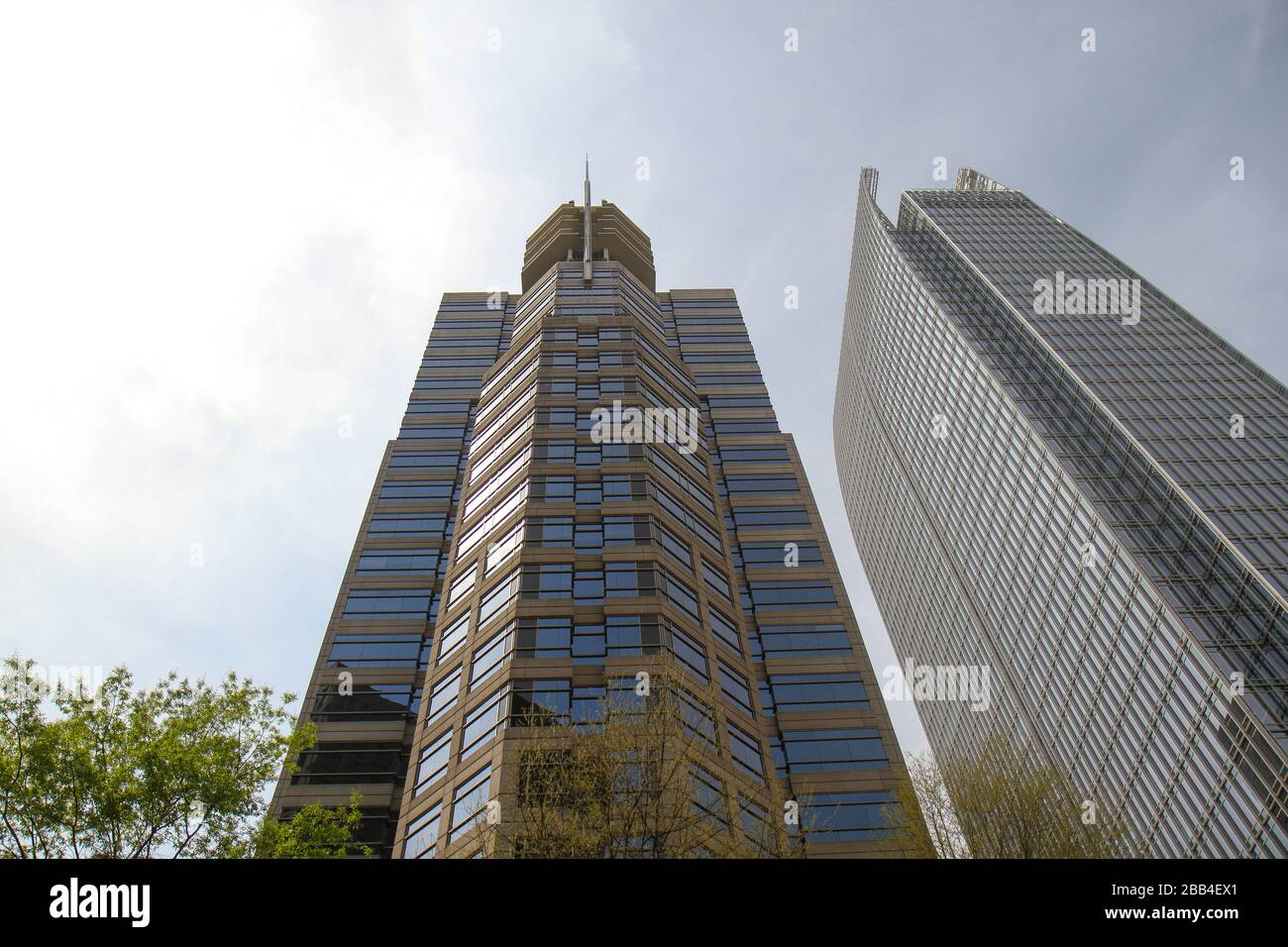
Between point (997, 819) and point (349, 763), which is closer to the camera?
point (997, 819)

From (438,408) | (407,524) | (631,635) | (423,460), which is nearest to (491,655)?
(631,635)

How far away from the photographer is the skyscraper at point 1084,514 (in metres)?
72.8

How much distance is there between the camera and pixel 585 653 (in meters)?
38.0

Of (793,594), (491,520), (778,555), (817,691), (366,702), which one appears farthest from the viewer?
(778,555)

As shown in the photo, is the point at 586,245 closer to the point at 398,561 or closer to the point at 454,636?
the point at 398,561

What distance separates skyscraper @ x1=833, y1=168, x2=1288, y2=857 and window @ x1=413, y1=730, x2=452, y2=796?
56644mm

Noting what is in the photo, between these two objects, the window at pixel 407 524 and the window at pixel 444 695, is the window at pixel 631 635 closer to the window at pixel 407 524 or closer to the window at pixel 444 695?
the window at pixel 444 695

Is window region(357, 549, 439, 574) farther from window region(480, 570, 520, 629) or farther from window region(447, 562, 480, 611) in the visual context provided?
window region(480, 570, 520, 629)

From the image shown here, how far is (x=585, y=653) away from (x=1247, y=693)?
56265 mm

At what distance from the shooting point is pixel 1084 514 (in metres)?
88.1

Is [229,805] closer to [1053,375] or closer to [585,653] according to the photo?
[585,653]

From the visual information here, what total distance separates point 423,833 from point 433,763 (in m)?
3.47

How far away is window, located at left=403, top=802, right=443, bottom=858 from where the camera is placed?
32.1 meters
